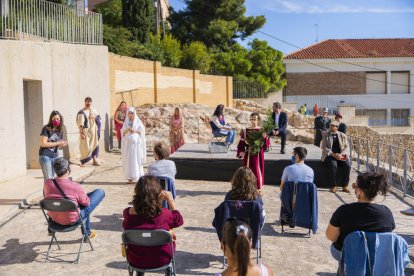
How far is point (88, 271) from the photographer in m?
6.52

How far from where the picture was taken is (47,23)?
1500 cm

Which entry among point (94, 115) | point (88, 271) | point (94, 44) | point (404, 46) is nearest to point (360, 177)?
point (88, 271)

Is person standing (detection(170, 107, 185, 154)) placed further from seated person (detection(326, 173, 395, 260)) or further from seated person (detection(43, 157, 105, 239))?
seated person (detection(326, 173, 395, 260))

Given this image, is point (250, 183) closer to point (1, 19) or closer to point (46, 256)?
point (46, 256)

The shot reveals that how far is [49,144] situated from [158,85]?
719 inches

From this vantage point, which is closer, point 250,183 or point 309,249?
point 250,183

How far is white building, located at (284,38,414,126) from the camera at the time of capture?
47.6m

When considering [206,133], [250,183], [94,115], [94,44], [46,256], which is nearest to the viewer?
[250,183]

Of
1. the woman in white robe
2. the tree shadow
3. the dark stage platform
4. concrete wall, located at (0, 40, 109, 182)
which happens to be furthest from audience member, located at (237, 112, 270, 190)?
concrete wall, located at (0, 40, 109, 182)

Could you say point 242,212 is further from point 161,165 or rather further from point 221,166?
point 221,166

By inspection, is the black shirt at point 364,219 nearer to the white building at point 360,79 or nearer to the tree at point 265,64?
the tree at point 265,64

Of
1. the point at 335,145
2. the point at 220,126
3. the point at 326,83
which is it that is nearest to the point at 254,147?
the point at 335,145

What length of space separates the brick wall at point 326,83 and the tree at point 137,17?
1932cm

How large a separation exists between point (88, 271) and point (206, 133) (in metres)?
16.5
